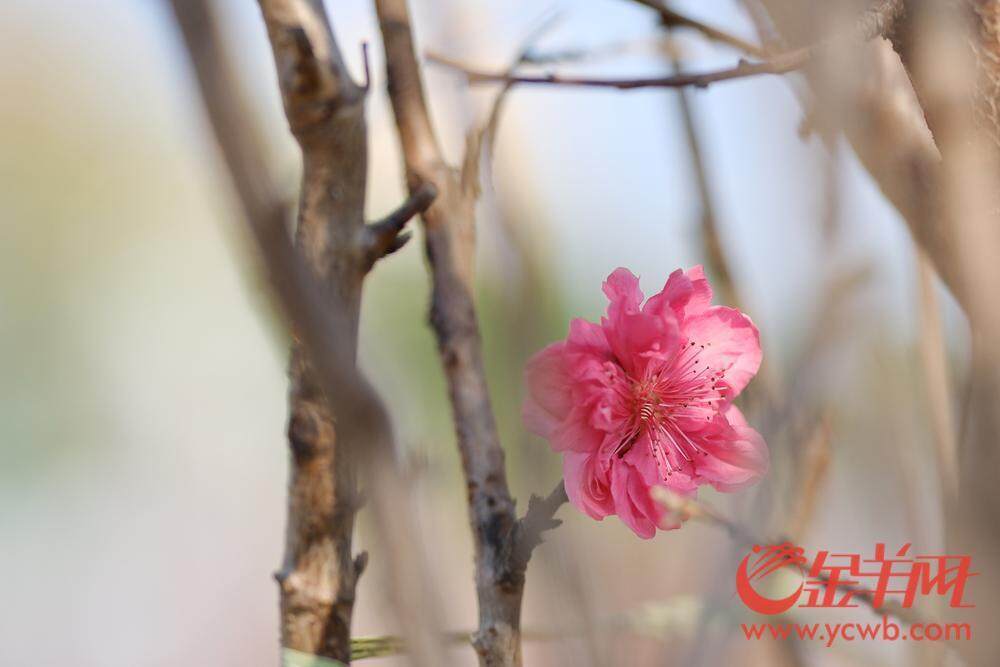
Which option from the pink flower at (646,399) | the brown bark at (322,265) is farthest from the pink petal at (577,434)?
the brown bark at (322,265)

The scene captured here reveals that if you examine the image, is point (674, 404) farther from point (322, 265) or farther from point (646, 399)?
point (322, 265)

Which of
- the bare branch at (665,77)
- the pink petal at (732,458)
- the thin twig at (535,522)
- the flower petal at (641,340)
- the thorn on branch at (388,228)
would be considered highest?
the bare branch at (665,77)

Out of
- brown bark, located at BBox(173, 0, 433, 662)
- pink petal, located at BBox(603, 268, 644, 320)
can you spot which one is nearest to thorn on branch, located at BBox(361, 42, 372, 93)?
brown bark, located at BBox(173, 0, 433, 662)

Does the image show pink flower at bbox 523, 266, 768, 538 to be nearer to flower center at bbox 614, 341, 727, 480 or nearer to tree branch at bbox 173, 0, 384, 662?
flower center at bbox 614, 341, 727, 480

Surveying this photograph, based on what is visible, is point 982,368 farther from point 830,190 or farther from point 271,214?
point 271,214

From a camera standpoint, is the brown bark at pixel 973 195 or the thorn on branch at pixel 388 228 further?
the thorn on branch at pixel 388 228

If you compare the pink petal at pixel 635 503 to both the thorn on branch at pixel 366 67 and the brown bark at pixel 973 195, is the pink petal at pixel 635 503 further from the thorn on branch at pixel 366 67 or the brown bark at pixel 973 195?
the thorn on branch at pixel 366 67

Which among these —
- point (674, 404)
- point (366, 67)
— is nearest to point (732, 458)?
point (674, 404)
